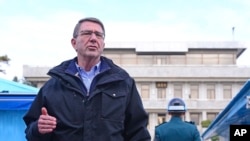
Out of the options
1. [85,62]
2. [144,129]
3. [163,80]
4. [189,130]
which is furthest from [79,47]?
[163,80]

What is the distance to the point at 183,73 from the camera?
5494 centimetres

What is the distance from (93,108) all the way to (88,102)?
0.12 ft

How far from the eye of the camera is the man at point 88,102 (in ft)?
8.70

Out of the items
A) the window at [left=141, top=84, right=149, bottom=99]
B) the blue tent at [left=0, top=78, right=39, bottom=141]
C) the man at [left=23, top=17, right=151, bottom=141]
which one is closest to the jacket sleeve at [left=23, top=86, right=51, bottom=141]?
the man at [left=23, top=17, right=151, bottom=141]

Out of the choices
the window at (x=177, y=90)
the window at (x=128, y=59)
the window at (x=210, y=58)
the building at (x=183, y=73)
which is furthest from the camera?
the window at (x=210, y=58)

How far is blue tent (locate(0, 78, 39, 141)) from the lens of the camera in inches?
206

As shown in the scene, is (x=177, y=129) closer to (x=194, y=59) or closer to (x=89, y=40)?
(x=89, y=40)

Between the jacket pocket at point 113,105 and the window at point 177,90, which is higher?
the window at point 177,90

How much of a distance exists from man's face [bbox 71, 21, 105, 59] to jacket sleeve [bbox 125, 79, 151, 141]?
0.26 m

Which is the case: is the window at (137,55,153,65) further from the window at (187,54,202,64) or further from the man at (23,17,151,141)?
the man at (23,17,151,141)

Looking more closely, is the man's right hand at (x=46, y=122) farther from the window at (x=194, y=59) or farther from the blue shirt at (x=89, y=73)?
the window at (x=194, y=59)

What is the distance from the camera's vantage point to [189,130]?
5.62m

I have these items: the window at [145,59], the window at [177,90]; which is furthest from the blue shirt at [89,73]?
the window at [145,59]

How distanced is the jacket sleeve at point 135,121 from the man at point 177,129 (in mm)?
2805
